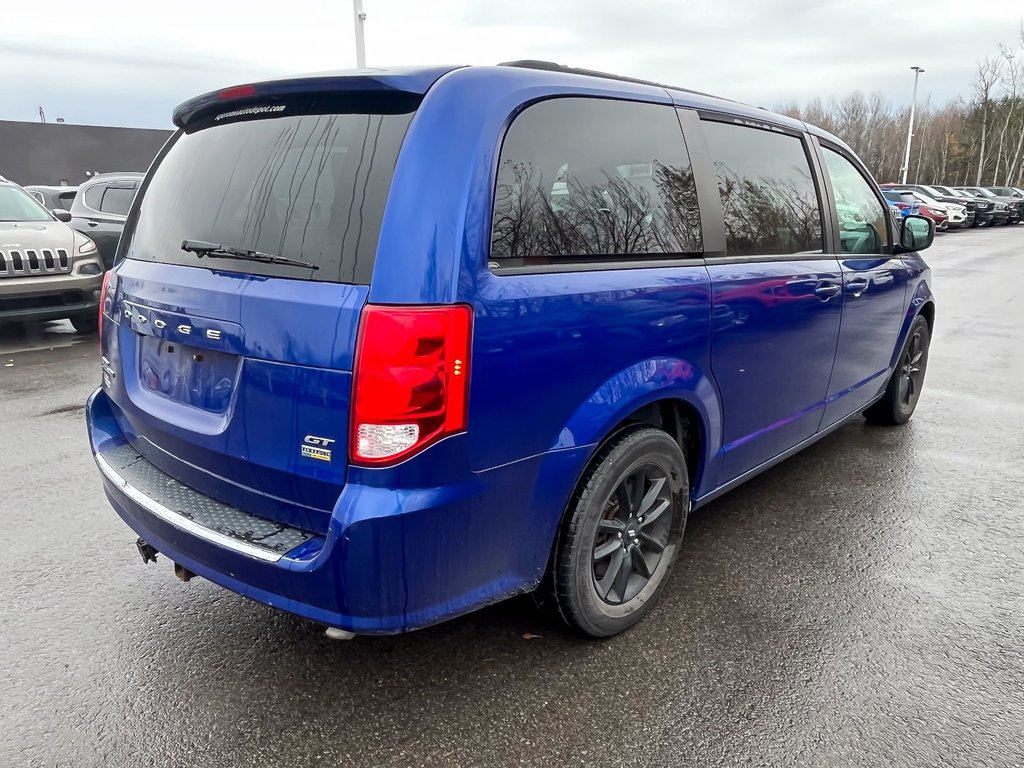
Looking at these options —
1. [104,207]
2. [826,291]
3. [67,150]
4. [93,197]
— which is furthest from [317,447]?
[67,150]

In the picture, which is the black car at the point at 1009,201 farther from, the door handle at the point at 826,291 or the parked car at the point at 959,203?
the door handle at the point at 826,291

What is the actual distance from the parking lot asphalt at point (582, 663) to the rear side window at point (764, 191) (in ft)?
4.65

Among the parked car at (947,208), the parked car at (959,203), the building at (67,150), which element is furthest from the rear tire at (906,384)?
the parked car at (959,203)

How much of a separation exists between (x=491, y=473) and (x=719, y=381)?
4.11 ft

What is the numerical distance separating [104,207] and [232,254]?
8987mm

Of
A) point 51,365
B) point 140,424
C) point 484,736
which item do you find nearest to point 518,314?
point 484,736

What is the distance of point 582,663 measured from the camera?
2619mm

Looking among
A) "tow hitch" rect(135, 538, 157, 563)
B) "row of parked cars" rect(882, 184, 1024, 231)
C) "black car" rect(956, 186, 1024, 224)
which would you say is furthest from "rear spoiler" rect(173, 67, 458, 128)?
"black car" rect(956, 186, 1024, 224)

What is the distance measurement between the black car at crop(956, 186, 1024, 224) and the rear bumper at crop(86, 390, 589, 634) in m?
39.9

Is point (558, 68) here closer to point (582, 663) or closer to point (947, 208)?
point (582, 663)

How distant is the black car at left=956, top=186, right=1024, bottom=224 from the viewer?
3510 cm

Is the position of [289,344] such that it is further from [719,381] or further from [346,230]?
[719,381]

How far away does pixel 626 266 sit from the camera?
8.36 feet

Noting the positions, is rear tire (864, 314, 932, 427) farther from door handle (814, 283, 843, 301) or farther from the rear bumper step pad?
the rear bumper step pad
